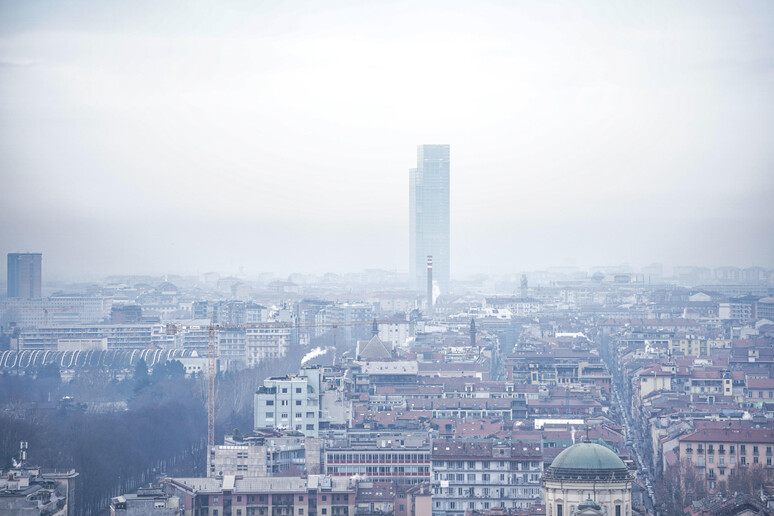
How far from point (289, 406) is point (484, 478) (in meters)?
8.26

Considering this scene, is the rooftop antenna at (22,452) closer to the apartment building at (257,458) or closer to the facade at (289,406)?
the apartment building at (257,458)

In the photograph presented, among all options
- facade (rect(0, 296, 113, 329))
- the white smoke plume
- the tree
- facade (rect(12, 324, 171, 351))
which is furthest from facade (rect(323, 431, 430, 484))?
facade (rect(0, 296, 113, 329))

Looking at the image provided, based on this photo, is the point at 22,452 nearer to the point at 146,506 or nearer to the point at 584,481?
the point at 146,506

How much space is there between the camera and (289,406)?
39562mm

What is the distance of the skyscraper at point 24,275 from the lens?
94.7 m

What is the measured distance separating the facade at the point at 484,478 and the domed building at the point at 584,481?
642cm

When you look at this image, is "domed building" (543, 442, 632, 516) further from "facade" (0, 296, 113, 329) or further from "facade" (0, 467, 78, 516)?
"facade" (0, 296, 113, 329)

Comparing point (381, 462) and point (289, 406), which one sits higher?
point (289, 406)

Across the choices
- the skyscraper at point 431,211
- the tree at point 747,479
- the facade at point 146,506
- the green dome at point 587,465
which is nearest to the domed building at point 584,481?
the green dome at point 587,465

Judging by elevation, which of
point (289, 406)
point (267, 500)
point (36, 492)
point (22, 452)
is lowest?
point (267, 500)

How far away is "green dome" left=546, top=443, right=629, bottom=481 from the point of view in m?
25.1

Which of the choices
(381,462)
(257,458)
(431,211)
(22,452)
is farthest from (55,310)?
(381,462)

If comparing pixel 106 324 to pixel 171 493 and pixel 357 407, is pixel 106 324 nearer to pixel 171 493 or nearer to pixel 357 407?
pixel 357 407

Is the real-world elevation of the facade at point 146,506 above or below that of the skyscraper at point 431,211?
below
